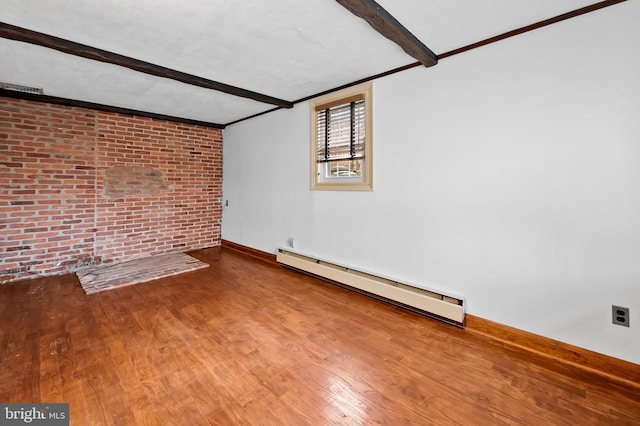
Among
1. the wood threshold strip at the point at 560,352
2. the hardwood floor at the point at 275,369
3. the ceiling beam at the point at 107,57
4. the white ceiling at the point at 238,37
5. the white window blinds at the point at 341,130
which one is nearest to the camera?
the hardwood floor at the point at 275,369

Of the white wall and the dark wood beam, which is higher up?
the dark wood beam

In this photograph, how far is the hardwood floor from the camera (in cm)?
147

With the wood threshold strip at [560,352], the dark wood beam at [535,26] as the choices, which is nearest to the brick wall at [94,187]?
the dark wood beam at [535,26]

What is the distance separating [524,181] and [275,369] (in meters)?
2.26

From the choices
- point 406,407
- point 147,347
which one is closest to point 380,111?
point 406,407

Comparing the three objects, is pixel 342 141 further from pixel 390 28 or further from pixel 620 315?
pixel 620 315

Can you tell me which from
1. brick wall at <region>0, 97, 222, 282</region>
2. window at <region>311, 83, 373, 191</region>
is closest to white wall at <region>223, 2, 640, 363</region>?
window at <region>311, 83, 373, 191</region>

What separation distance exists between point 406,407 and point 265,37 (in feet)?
9.07

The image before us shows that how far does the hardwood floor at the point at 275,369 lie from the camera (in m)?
1.47

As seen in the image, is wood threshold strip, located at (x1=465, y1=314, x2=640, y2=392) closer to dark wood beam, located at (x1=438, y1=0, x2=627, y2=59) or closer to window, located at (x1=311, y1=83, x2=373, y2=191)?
window, located at (x1=311, y1=83, x2=373, y2=191)

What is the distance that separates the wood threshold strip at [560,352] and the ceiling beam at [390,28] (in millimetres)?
2282

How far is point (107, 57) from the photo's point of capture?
2.41 metres

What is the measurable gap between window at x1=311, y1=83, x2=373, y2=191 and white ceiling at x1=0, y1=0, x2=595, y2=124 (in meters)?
0.22

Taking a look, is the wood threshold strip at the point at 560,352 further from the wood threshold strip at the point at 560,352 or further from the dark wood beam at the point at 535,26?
the dark wood beam at the point at 535,26
